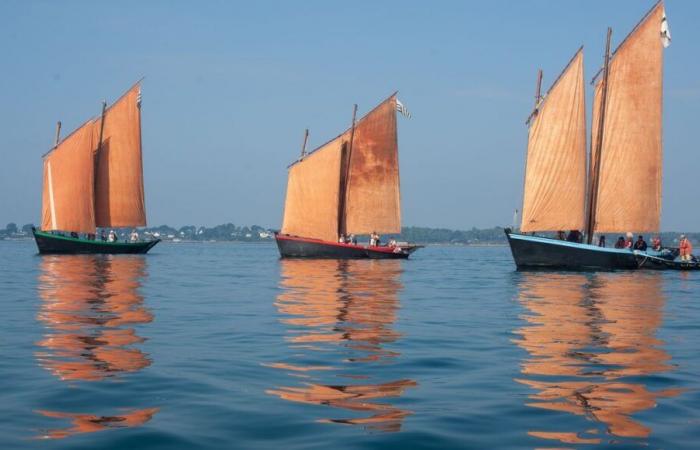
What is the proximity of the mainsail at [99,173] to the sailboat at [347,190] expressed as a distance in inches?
589

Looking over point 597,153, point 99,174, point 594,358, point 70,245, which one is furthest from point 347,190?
point 594,358

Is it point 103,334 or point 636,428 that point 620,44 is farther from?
point 636,428

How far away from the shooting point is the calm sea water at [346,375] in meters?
10.3

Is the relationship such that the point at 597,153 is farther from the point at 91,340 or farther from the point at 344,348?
the point at 91,340

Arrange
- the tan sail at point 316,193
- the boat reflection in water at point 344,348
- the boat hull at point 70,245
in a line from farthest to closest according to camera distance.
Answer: the boat hull at point 70,245 < the tan sail at point 316,193 < the boat reflection in water at point 344,348

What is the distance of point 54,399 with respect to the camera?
12.0 m

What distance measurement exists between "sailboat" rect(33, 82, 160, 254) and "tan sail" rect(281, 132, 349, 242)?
1494 centimetres

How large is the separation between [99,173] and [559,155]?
146ft

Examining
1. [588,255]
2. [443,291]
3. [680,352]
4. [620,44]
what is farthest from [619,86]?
[680,352]

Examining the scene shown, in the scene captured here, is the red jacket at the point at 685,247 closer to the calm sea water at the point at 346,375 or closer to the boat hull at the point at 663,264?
the boat hull at the point at 663,264

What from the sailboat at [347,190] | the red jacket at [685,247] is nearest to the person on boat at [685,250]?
the red jacket at [685,247]

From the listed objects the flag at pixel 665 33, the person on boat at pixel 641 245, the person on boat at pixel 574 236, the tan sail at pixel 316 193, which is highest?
the flag at pixel 665 33

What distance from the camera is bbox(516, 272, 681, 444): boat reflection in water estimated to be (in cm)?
1131

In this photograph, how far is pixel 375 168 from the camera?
75.4m
